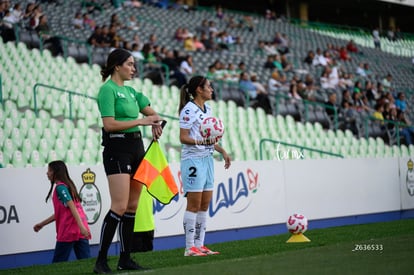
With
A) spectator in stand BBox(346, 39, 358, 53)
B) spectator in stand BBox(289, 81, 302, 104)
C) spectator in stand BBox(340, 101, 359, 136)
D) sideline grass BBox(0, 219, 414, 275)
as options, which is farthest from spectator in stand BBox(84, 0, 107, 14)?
sideline grass BBox(0, 219, 414, 275)

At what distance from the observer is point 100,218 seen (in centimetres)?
1123

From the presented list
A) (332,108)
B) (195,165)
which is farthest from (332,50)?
(195,165)

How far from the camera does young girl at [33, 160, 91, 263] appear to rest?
9.55 m

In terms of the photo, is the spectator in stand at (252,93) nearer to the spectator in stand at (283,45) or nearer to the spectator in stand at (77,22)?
the spectator in stand at (77,22)

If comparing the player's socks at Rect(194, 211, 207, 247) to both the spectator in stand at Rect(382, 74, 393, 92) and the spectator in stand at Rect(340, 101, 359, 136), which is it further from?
the spectator in stand at Rect(382, 74, 393, 92)

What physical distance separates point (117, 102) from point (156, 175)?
2.62ft

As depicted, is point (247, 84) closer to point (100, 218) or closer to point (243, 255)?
point (100, 218)

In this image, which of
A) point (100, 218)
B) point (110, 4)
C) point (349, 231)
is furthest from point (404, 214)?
point (110, 4)

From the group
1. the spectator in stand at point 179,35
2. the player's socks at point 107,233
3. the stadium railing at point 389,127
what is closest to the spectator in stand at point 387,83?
the stadium railing at point 389,127

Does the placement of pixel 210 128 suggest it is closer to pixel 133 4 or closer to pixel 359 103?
pixel 359 103

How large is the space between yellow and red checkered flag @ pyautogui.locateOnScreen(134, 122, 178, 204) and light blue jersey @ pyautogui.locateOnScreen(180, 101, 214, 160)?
97cm

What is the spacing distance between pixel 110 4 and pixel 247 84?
7823mm

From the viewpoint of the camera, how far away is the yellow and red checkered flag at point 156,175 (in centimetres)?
751

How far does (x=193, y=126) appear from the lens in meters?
8.92
